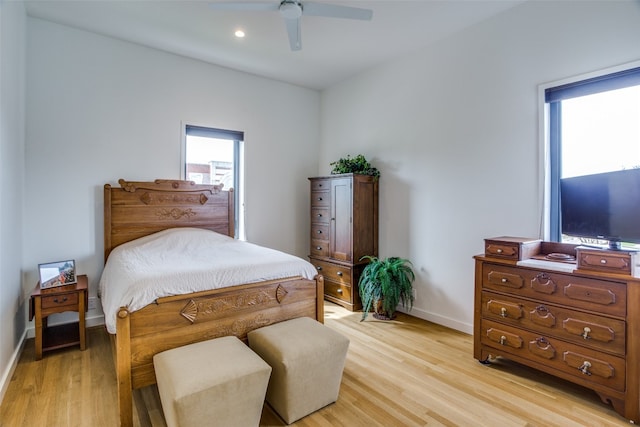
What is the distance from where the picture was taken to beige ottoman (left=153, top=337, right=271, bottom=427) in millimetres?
1590

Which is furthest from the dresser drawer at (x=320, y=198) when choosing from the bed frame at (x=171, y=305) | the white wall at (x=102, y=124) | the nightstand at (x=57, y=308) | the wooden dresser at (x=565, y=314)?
the nightstand at (x=57, y=308)

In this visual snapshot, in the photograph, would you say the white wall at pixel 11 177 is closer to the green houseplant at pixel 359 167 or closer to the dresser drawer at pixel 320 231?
the dresser drawer at pixel 320 231

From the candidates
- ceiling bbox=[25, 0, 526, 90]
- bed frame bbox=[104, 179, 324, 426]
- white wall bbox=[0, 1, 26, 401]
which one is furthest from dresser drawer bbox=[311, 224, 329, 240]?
white wall bbox=[0, 1, 26, 401]

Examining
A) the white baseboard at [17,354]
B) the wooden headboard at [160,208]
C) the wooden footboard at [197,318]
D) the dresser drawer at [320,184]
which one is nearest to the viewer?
the wooden footboard at [197,318]

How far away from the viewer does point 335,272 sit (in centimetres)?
421

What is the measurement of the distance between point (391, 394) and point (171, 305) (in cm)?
157

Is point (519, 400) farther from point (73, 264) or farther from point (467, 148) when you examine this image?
point (73, 264)

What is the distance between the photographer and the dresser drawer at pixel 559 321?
199 centimetres

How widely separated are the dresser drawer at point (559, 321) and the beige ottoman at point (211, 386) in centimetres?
180

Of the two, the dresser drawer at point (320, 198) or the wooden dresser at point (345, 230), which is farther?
the dresser drawer at point (320, 198)

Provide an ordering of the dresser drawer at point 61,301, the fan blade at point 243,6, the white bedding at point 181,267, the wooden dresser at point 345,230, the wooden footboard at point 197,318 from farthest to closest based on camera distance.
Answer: the wooden dresser at point 345,230
the dresser drawer at point 61,301
the fan blade at point 243,6
the white bedding at point 181,267
the wooden footboard at point 197,318

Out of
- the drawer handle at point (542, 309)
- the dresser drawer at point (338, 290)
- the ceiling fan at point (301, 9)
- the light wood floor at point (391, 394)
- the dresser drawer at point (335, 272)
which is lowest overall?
the light wood floor at point (391, 394)

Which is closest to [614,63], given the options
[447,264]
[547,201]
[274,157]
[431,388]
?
[547,201]

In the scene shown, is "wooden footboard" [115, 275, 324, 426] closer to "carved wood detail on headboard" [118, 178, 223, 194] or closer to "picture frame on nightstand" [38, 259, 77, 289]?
"picture frame on nightstand" [38, 259, 77, 289]
